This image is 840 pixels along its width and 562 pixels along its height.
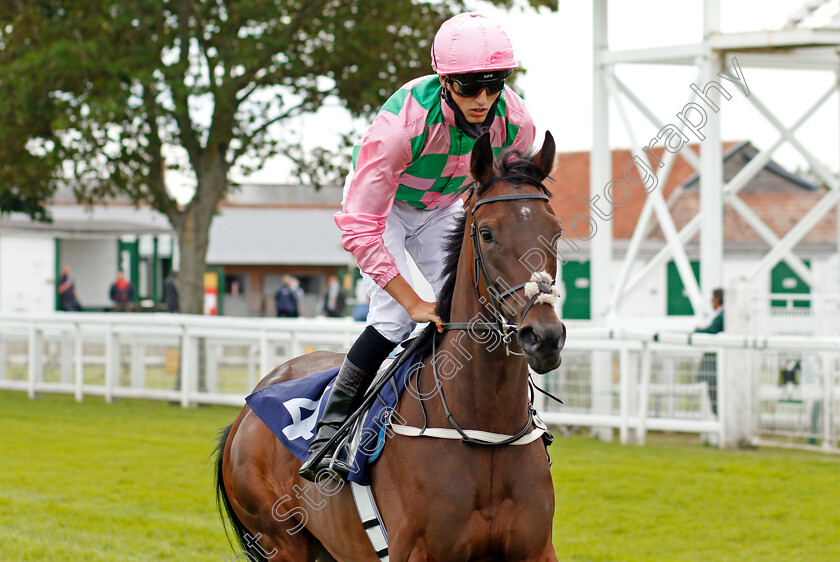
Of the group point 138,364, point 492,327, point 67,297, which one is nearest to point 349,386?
point 492,327

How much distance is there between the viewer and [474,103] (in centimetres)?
330

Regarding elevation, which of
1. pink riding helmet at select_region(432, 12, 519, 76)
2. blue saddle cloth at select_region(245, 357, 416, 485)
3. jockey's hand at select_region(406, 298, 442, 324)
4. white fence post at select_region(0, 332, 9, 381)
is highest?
pink riding helmet at select_region(432, 12, 519, 76)

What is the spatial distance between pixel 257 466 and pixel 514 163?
6.18 ft

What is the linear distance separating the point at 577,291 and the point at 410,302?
2155cm

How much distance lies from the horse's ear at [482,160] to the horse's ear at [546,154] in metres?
0.15

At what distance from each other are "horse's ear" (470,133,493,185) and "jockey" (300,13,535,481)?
216 millimetres

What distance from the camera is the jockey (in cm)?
327

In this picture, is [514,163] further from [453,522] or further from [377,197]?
[453,522]

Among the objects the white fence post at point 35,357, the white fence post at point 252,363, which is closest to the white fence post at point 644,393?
the white fence post at point 252,363

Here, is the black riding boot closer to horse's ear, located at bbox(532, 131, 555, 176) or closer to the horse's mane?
the horse's mane

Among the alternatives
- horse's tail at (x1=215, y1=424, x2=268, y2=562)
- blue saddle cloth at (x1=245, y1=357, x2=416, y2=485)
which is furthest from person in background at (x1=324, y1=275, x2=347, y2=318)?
blue saddle cloth at (x1=245, y1=357, x2=416, y2=485)

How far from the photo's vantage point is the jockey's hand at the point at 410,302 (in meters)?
3.31

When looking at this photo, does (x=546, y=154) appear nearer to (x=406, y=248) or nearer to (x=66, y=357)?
(x=406, y=248)

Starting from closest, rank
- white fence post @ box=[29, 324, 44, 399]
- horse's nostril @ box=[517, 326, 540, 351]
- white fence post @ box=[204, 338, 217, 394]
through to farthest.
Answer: horse's nostril @ box=[517, 326, 540, 351] < white fence post @ box=[204, 338, 217, 394] < white fence post @ box=[29, 324, 44, 399]
